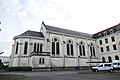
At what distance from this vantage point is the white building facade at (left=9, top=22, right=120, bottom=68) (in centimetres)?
3226

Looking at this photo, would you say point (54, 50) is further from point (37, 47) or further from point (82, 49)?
point (82, 49)

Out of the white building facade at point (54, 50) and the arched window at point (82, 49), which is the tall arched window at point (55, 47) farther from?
the arched window at point (82, 49)

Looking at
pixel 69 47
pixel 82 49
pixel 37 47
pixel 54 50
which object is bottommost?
pixel 54 50

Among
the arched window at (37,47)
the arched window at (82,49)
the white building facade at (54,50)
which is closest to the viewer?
the white building facade at (54,50)

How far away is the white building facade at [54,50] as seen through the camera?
3226 centimetres

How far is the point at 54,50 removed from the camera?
36.5m

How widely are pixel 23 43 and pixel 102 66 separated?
23672mm

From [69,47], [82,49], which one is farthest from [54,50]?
[82,49]

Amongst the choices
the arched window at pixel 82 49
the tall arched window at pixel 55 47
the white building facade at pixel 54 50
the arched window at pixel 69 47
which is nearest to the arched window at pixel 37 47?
the white building facade at pixel 54 50

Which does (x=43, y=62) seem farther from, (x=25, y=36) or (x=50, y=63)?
(x=25, y=36)

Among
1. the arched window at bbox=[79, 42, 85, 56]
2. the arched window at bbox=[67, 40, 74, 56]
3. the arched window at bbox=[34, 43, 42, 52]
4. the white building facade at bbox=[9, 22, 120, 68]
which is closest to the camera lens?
the white building facade at bbox=[9, 22, 120, 68]

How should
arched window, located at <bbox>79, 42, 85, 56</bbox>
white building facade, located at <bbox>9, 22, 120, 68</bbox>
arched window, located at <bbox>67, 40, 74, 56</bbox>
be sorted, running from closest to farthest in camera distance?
white building facade, located at <bbox>9, 22, 120, 68</bbox>, arched window, located at <bbox>67, 40, 74, 56</bbox>, arched window, located at <bbox>79, 42, 85, 56</bbox>

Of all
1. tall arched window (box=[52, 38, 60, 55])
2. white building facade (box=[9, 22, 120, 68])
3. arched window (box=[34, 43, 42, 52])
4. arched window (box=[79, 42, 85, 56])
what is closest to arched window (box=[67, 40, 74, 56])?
white building facade (box=[9, 22, 120, 68])

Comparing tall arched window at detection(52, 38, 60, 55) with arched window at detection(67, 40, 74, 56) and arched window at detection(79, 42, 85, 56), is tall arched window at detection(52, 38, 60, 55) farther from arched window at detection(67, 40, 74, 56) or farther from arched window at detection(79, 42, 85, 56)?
arched window at detection(79, 42, 85, 56)
